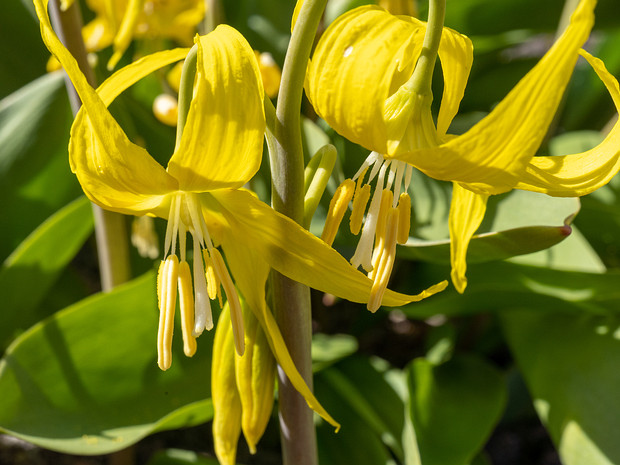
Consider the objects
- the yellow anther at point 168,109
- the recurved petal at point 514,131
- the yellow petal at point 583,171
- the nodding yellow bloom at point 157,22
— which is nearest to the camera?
the recurved petal at point 514,131

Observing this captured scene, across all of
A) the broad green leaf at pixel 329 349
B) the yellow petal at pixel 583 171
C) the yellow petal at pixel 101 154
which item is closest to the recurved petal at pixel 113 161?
the yellow petal at pixel 101 154

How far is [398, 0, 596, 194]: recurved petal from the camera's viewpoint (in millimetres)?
360

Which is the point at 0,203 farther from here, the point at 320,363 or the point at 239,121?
the point at 239,121

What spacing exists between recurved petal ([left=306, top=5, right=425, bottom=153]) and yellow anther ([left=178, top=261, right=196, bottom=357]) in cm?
18

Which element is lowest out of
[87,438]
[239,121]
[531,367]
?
[531,367]

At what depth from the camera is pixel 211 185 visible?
17.3 inches

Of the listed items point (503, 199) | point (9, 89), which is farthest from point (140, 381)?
point (9, 89)

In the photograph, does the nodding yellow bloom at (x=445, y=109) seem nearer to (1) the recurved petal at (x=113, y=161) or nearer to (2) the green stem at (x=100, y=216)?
(1) the recurved petal at (x=113, y=161)

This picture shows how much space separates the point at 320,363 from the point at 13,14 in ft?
2.54

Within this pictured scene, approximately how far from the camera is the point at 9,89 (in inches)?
47.1

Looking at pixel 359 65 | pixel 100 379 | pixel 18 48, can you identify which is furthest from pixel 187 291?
pixel 18 48

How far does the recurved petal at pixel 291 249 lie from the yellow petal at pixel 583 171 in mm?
102

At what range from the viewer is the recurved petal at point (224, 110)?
39cm

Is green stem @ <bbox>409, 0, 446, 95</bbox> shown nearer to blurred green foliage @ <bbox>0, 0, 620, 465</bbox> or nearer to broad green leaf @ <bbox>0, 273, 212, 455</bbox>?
blurred green foliage @ <bbox>0, 0, 620, 465</bbox>
